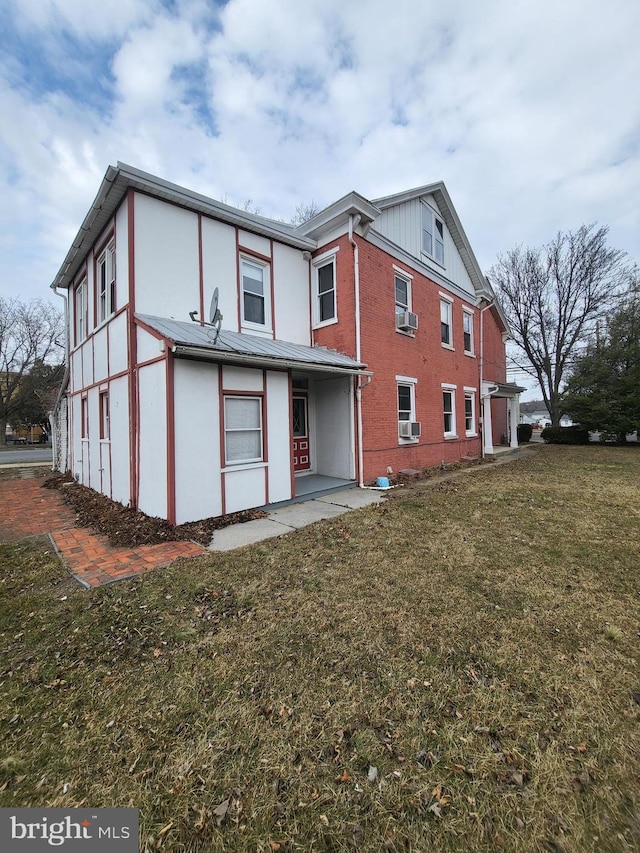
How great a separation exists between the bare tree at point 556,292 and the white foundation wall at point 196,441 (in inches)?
976

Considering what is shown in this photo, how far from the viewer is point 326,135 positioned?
476 inches

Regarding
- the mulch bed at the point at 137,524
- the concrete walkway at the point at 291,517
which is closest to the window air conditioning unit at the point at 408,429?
the concrete walkway at the point at 291,517

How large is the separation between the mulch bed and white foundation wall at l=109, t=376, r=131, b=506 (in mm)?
334

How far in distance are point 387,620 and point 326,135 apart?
14.7 meters

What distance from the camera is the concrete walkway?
18.9 ft

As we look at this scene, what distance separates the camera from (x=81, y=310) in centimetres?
1152

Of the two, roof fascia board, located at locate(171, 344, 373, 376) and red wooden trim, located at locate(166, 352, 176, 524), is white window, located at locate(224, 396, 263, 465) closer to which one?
roof fascia board, located at locate(171, 344, 373, 376)

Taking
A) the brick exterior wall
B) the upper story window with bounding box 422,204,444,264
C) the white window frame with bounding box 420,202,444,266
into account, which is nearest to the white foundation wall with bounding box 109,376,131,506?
the brick exterior wall

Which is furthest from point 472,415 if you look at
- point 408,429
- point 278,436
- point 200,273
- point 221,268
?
point 200,273

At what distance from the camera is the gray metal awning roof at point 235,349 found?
603 cm

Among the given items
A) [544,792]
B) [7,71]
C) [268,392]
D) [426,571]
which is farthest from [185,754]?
[7,71]

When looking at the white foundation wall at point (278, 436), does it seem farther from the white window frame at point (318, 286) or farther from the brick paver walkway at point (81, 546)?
the white window frame at point (318, 286)

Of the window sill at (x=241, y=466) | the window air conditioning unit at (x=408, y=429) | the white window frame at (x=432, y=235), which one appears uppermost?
the white window frame at (x=432, y=235)

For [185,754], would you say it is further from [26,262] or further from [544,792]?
[26,262]
